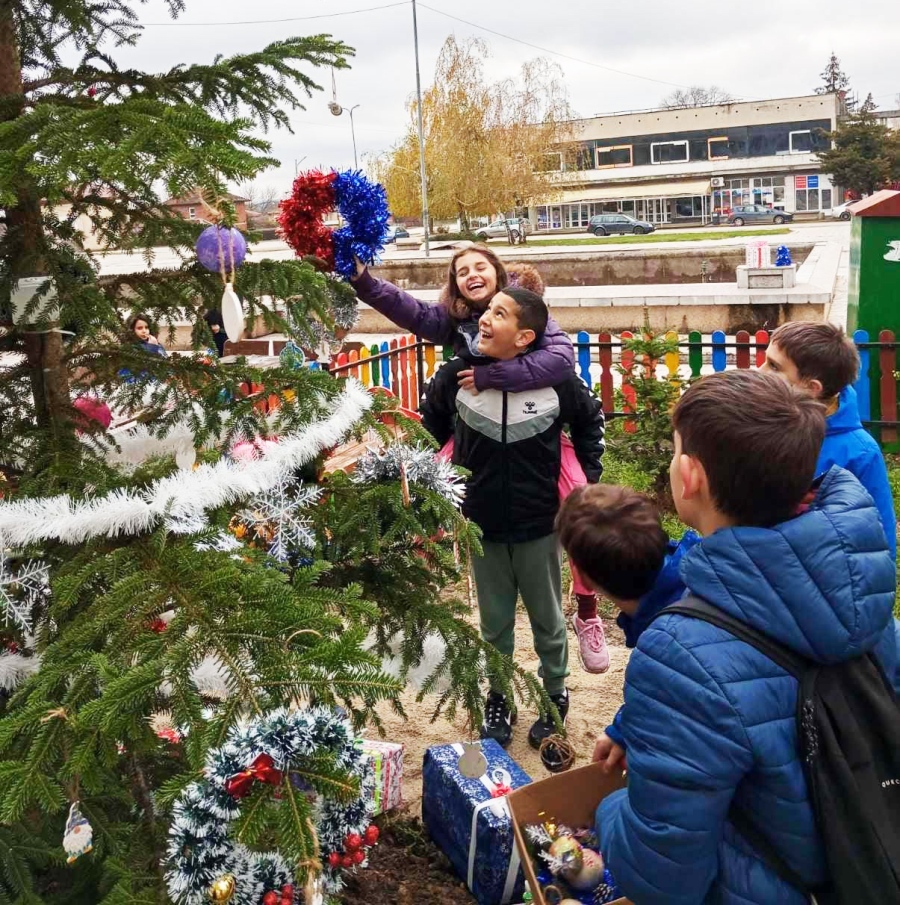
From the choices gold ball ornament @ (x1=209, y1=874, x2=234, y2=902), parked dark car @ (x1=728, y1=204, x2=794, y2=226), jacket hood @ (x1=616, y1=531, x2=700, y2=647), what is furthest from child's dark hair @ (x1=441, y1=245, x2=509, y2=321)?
parked dark car @ (x1=728, y1=204, x2=794, y2=226)

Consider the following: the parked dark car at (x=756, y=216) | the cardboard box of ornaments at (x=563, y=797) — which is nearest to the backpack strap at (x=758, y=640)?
the cardboard box of ornaments at (x=563, y=797)

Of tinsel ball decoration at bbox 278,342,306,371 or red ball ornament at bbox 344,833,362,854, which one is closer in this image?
red ball ornament at bbox 344,833,362,854

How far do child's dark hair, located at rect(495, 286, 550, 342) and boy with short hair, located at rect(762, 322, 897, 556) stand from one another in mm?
814

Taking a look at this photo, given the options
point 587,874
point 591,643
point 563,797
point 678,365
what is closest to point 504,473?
point 591,643

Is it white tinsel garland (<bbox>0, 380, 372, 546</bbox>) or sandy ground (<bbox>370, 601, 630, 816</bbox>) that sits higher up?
white tinsel garland (<bbox>0, 380, 372, 546</bbox>)

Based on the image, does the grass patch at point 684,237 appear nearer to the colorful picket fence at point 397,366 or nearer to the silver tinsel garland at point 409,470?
the colorful picket fence at point 397,366

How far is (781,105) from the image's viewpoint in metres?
58.8

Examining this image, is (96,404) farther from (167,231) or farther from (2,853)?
(2,853)

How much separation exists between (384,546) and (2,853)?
1094 millimetres

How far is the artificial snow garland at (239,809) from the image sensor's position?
4.29ft

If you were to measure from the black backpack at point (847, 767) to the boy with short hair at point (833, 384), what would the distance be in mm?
1594

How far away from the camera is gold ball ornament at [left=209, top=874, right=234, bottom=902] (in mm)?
1509

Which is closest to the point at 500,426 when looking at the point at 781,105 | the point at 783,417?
the point at 783,417

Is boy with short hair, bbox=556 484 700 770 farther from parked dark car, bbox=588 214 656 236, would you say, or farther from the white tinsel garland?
parked dark car, bbox=588 214 656 236
